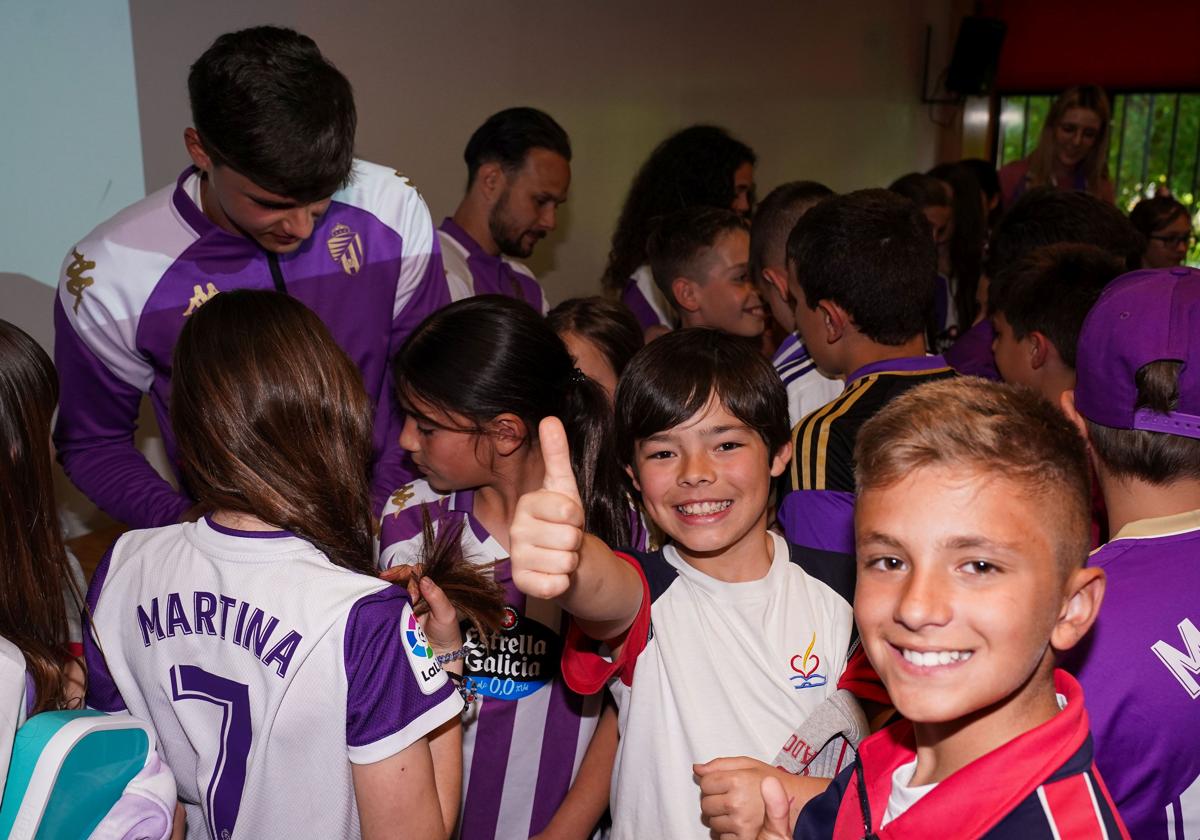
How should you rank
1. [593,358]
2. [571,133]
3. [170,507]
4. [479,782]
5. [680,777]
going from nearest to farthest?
[680,777] < [479,782] < [170,507] < [593,358] < [571,133]

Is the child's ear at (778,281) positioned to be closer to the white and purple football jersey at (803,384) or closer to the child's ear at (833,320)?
the white and purple football jersey at (803,384)

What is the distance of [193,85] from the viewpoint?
1730mm

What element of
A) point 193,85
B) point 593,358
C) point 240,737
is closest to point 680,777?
point 240,737

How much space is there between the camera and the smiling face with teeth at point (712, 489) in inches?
62.4

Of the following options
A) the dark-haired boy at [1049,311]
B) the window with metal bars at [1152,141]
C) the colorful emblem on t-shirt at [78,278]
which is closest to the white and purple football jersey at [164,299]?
the colorful emblem on t-shirt at [78,278]

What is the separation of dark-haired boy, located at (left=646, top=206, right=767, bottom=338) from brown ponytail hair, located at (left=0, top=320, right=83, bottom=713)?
2.09 m

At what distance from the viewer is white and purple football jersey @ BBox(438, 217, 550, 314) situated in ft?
10.8

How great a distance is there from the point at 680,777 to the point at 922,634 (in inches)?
22.6

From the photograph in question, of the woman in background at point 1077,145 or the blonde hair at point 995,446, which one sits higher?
the woman in background at point 1077,145

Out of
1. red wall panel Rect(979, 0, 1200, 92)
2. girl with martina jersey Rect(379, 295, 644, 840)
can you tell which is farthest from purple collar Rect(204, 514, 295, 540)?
red wall panel Rect(979, 0, 1200, 92)

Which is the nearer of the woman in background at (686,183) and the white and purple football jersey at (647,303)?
the white and purple football jersey at (647,303)

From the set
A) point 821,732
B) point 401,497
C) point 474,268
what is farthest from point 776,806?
point 474,268

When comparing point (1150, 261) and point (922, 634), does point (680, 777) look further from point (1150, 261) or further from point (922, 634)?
point (1150, 261)

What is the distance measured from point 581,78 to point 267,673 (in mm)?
3944
